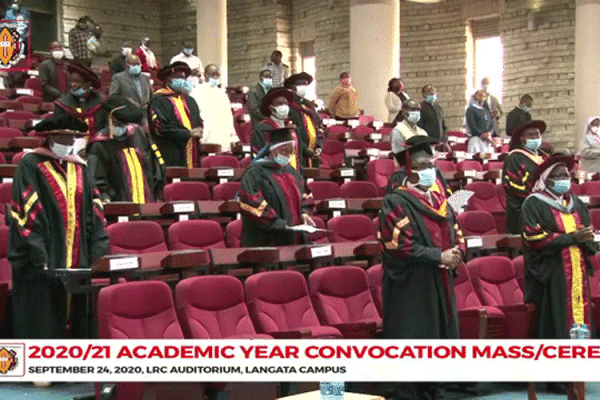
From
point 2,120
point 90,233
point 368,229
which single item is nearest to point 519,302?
point 368,229

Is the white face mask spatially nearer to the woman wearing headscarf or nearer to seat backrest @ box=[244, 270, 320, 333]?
seat backrest @ box=[244, 270, 320, 333]

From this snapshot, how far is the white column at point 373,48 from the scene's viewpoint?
63.7 feet

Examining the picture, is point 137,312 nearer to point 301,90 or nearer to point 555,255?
point 555,255

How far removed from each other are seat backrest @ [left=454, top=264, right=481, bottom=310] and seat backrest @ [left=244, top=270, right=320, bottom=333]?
1.67 m

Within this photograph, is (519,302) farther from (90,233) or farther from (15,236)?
(15,236)

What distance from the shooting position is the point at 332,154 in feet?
50.4

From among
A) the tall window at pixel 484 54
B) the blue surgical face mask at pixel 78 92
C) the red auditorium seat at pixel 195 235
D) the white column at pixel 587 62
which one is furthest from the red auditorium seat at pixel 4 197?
the tall window at pixel 484 54

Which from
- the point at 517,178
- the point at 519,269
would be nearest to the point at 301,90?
the point at 517,178

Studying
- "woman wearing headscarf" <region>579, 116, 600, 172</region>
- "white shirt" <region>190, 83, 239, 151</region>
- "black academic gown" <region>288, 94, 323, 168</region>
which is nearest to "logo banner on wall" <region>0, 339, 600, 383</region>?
"black academic gown" <region>288, 94, 323, 168</region>

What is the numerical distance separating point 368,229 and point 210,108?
466 cm

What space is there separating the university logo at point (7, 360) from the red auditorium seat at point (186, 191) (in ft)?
18.1

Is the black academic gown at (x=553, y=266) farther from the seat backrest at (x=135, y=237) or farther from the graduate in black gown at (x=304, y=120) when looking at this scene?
the graduate in black gown at (x=304, y=120)

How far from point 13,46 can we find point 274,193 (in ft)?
42.3

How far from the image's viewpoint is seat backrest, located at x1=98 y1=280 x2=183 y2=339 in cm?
665
